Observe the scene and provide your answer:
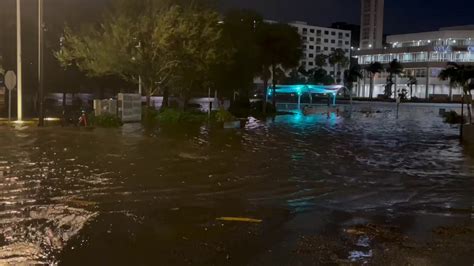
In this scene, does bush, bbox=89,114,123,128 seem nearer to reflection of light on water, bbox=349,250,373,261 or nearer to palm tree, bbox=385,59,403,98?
reflection of light on water, bbox=349,250,373,261

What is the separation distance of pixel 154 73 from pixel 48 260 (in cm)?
2911

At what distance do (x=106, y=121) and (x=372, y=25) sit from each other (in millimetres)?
161810

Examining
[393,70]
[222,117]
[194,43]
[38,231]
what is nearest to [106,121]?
[222,117]

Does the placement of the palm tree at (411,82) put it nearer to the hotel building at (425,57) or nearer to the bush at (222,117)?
the hotel building at (425,57)

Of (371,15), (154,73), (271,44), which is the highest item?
(371,15)

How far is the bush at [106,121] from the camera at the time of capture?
96.4 ft

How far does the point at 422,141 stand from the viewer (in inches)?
1061

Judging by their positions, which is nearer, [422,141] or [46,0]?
[422,141]

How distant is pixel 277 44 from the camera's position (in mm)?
54562

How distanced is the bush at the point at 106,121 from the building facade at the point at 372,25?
153270mm

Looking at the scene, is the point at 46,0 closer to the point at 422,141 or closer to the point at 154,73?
the point at 154,73

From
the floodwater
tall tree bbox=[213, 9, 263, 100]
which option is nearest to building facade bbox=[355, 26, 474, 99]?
tall tree bbox=[213, 9, 263, 100]

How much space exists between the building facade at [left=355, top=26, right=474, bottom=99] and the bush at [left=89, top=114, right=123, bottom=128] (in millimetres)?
109325

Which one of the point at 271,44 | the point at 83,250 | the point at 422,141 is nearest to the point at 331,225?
the point at 83,250
